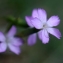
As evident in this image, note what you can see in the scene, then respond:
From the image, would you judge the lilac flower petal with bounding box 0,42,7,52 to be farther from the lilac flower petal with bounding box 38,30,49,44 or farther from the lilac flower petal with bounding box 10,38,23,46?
the lilac flower petal with bounding box 38,30,49,44

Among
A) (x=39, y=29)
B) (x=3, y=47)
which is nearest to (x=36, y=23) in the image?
(x=39, y=29)

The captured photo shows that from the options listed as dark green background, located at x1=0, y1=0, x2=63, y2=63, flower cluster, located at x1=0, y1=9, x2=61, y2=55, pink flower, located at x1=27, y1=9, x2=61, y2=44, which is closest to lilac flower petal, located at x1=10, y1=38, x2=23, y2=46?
flower cluster, located at x1=0, y1=9, x2=61, y2=55

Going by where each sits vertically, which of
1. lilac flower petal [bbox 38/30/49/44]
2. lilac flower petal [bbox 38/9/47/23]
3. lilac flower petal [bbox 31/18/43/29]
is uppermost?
lilac flower petal [bbox 38/9/47/23]

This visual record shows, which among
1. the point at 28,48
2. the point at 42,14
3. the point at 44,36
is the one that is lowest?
the point at 44,36

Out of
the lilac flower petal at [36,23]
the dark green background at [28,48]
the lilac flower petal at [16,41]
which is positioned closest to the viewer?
the lilac flower petal at [36,23]

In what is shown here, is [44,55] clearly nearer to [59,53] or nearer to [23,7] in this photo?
[59,53]

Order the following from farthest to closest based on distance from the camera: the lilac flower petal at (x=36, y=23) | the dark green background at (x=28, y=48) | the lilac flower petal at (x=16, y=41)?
the dark green background at (x=28, y=48) < the lilac flower petal at (x=16, y=41) < the lilac flower petal at (x=36, y=23)

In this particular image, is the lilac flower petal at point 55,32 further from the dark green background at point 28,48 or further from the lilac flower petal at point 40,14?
the dark green background at point 28,48

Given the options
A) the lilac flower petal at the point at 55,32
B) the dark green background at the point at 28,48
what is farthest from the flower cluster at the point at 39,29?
the dark green background at the point at 28,48

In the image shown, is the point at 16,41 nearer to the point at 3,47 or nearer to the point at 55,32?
the point at 3,47
